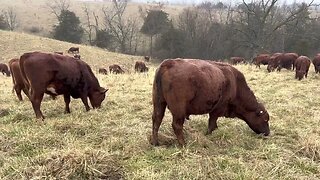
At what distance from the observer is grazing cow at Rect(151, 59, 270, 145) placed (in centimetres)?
634

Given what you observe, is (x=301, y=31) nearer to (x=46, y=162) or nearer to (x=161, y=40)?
(x=161, y=40)

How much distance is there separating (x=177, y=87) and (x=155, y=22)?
50.9 m

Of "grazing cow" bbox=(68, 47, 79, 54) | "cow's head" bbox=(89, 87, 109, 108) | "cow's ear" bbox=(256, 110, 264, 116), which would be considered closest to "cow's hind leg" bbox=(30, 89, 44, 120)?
"cow's head" bbox=(89, 87, 109, 108)

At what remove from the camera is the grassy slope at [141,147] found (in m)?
5.39

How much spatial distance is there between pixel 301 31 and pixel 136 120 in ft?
134

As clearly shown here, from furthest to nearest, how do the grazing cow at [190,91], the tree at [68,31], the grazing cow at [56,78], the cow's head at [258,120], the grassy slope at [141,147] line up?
the tree at [68,31] < the grazing cow at [56,78] < the cow's head at [258,120] < the grazing cow at [190,91] < the grassy slope at [141,147]

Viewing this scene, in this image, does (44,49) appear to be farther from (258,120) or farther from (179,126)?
(179,126)

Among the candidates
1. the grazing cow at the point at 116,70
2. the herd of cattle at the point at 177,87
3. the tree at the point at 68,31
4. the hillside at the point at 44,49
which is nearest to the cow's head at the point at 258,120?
the herd of cattle at the point at 177,87

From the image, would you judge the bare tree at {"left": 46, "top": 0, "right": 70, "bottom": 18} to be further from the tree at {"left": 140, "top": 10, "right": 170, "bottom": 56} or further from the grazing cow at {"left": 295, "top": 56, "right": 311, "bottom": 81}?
the grazing cow at {"left": 295, "top": 56, "right": 311, "bottom": 81}

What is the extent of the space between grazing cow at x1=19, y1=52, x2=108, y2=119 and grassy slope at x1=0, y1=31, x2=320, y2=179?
1.41 feet

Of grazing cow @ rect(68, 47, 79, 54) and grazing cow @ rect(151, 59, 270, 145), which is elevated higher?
grazing cow @ rect(151, 59, 270, 145)

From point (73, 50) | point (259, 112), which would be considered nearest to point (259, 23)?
point (73, 50)

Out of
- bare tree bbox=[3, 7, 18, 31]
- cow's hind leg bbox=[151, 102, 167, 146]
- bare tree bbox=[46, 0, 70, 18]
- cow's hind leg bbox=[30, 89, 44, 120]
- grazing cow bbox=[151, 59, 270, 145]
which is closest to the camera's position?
grazing cow bbox=[151, 59, 270, 145]

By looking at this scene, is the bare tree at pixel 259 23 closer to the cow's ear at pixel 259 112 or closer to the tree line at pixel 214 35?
the tree line at pixel 214 35
